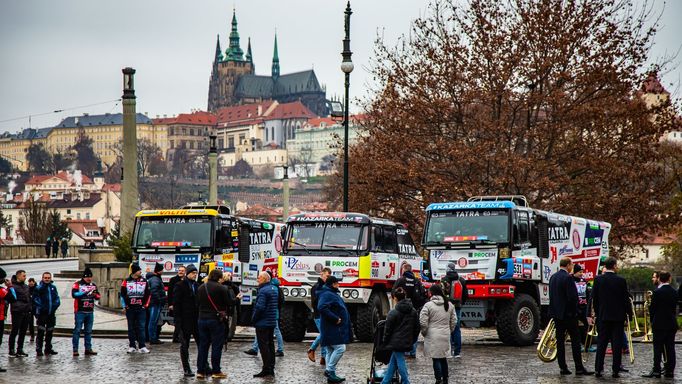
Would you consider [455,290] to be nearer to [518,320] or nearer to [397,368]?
[518,320]

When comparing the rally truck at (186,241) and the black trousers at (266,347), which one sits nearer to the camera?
the black trousers at (266,347)

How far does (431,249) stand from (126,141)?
18.1m

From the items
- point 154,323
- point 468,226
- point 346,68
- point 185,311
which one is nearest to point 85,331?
point 154,323

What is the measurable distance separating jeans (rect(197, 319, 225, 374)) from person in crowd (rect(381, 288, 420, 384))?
3000 millimetres

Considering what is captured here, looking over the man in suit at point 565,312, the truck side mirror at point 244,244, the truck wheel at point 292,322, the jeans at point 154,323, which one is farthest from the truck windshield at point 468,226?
the man in suit at point 565,312

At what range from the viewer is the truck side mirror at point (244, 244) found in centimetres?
3170

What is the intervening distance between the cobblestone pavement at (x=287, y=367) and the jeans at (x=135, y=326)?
0.36 meters

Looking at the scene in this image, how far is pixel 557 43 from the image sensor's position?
4031 cm

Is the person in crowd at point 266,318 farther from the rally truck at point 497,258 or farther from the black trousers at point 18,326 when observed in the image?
the rally truck at point 497,258

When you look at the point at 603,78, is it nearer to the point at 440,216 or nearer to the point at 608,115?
the point at 608,115

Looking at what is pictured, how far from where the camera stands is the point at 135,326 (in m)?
24.1

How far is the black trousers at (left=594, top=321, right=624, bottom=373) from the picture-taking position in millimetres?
18906

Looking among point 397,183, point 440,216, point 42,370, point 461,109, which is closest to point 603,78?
point 461,109

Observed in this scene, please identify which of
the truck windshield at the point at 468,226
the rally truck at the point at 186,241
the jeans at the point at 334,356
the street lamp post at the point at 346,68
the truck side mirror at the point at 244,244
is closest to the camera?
the jeans at the point at 334,356
